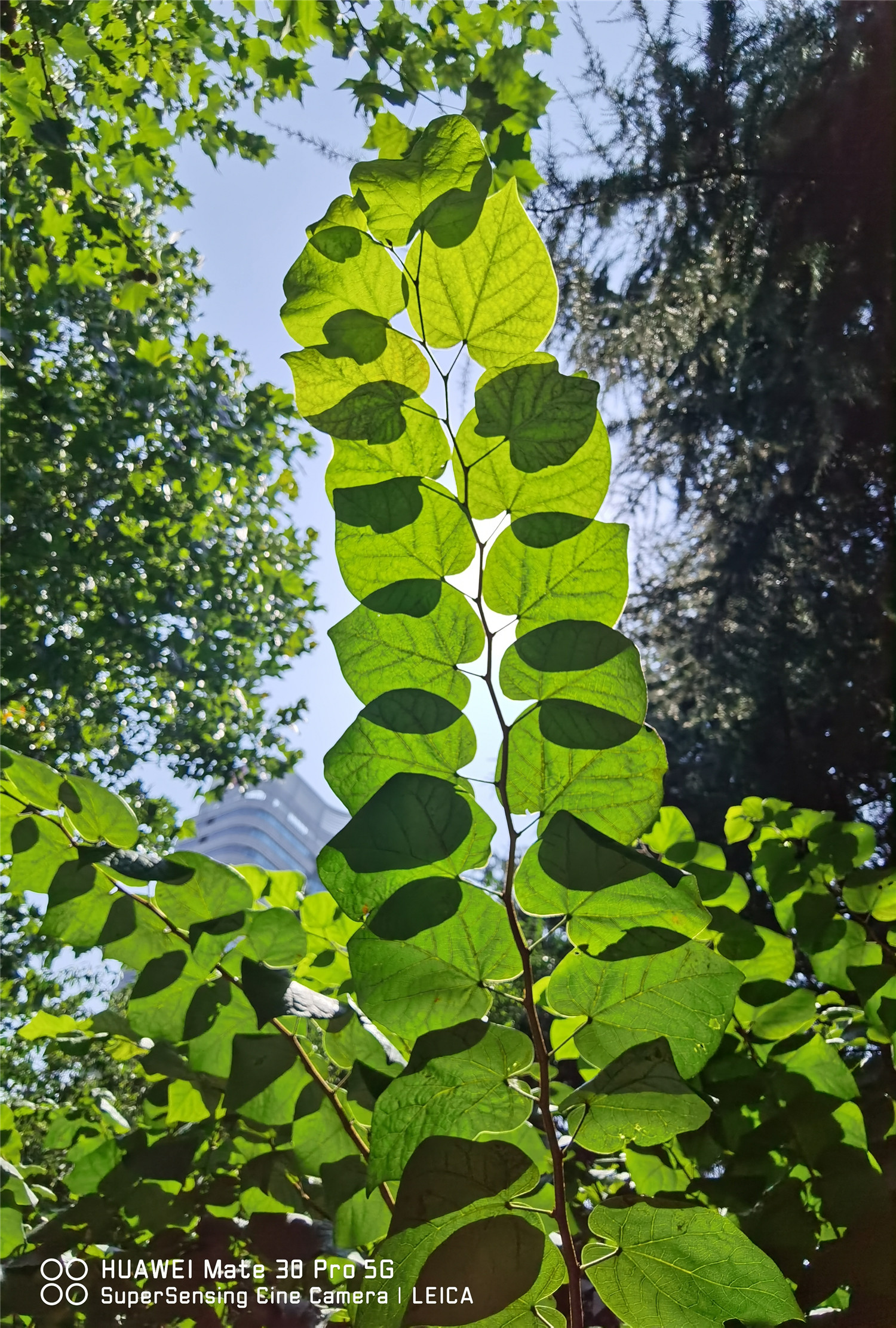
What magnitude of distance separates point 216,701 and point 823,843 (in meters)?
5.15

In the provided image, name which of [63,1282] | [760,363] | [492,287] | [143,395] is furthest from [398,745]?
[143,395]

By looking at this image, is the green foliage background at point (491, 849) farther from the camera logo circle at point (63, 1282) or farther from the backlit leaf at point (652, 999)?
the camera logo circle at point (63, 1282)

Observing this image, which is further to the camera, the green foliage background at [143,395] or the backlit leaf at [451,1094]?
the green foliage background at [143,395]

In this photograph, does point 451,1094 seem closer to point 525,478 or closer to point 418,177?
point 525,478

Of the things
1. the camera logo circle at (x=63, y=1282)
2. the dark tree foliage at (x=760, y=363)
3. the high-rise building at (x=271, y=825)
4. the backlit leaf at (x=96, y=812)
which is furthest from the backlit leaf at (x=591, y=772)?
the high-rise building at (x=271, y=825)

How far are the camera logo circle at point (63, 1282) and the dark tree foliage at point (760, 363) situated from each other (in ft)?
9.87

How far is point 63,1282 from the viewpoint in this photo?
388 mm

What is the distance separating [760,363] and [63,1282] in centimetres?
339

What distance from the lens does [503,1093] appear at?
0.24 meters

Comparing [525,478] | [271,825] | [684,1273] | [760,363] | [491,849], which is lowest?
[684,1273]

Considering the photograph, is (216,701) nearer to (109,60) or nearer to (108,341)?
(108,341)

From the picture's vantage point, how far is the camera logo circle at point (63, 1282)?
0.38 m

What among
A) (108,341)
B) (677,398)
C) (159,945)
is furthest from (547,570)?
(108,341)

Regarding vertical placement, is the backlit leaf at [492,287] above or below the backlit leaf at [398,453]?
above
